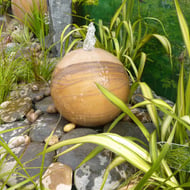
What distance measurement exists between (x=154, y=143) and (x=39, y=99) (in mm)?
1480

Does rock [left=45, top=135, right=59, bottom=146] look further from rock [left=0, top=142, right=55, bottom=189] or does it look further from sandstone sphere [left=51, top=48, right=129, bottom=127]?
sandstone sphere [left=51, top=48, right=129, bottom=127]

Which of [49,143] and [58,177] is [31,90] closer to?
[49,143]

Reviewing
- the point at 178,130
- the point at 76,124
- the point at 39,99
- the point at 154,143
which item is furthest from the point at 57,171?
the point at 39,99

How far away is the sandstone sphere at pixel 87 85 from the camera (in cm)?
166

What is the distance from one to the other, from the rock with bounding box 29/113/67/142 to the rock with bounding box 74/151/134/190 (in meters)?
0.46

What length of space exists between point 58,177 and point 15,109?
3.24 feet

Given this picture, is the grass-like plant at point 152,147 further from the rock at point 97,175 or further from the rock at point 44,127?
the rock at point 44,127

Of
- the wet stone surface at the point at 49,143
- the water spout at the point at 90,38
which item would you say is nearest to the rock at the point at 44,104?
the wet stone surface at the point at 49,143

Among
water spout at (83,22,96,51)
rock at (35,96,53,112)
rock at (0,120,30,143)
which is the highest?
water spout at (83,22,96,51)

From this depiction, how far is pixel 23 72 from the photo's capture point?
2.67 metres

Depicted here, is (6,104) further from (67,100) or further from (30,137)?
(67,100)

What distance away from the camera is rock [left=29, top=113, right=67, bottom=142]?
6.04 feet

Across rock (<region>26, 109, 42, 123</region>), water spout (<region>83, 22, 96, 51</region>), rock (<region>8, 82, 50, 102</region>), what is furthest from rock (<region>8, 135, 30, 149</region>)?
water spout (<region>83, 22, 96, 51</region>)

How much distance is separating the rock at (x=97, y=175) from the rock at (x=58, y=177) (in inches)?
2.0
